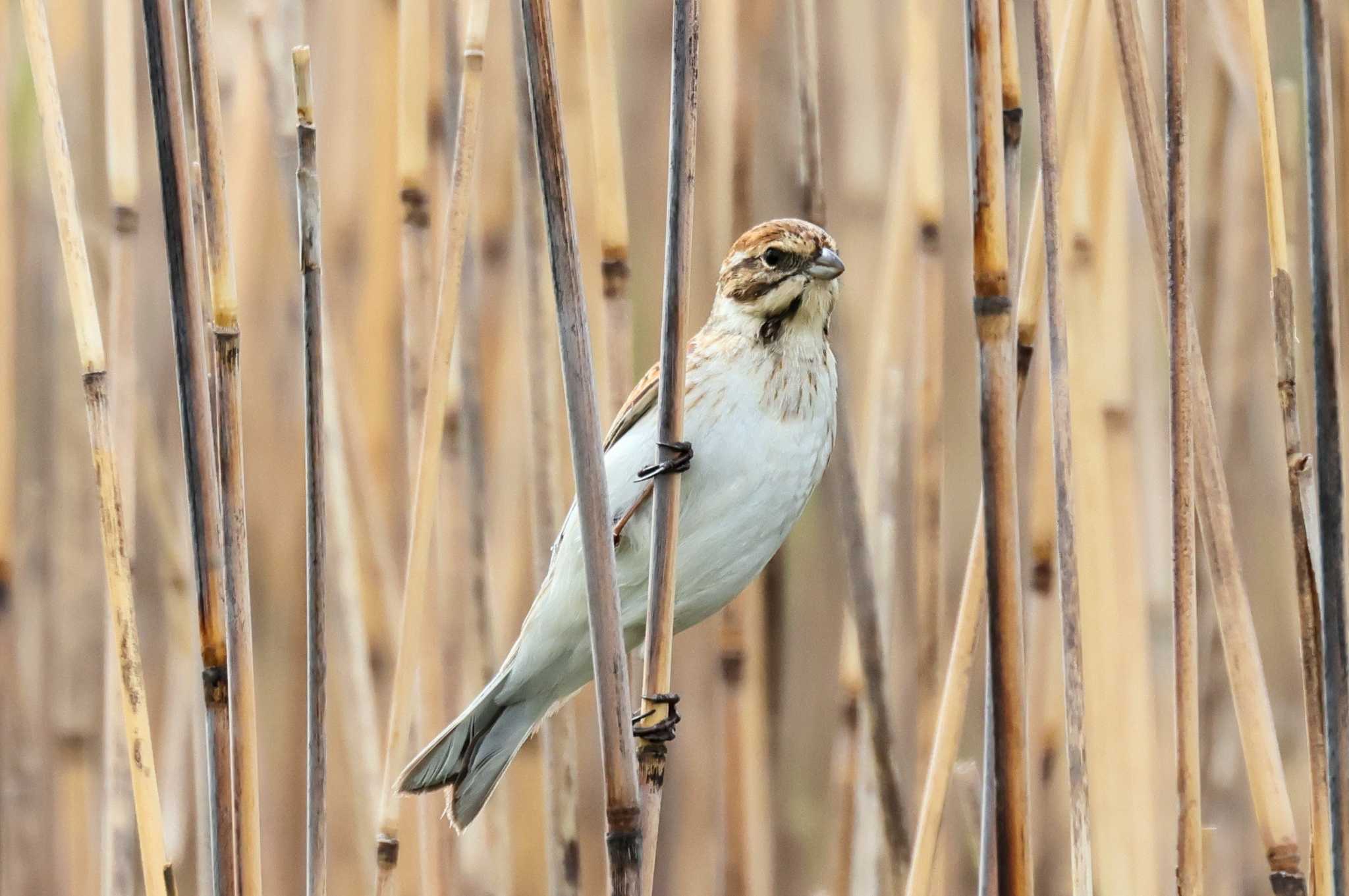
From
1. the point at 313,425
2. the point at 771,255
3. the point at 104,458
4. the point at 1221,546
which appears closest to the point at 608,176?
the point at 771,255

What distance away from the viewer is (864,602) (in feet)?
6.23

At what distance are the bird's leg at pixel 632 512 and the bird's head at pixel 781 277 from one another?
10.5 inches

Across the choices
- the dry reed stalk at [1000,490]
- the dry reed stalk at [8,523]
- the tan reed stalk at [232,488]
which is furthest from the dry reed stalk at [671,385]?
the dry reed stalk at [8,523]

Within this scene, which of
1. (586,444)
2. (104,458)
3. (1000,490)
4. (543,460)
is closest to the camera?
(586,444)

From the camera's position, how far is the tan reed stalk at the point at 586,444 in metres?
1.04

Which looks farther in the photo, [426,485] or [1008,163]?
[426,485]

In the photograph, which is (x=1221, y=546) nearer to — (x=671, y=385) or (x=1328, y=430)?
(x=1328, y=430)

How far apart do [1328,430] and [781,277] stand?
674 millimetres

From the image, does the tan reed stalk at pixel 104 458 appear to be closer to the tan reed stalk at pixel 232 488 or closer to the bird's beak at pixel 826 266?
the tan reed stalk at pixel 232 488

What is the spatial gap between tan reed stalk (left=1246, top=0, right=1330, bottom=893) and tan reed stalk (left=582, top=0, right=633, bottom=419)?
2.27 feet

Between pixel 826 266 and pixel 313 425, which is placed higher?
pixel 826 266

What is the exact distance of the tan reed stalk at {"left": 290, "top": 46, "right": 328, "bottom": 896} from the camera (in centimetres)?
117

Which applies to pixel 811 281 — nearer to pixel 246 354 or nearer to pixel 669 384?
pixel 669 384

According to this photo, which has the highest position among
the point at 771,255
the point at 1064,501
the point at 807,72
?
the point at 807,72
